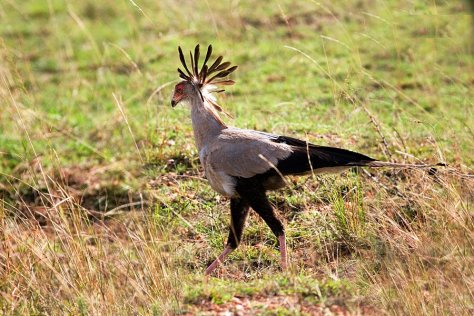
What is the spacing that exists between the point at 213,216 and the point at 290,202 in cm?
56

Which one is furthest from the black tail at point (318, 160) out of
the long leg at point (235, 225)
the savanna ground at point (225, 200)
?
the savanna ground at point (225, 200)

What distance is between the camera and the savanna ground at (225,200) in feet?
16.2

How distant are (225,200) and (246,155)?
123cm

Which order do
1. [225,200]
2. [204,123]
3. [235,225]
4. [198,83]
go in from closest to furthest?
[235,225], [204,123], [198,83], [225,200]

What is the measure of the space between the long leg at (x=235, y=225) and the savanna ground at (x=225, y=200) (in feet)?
0.29

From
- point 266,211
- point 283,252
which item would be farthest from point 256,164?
point 283,252

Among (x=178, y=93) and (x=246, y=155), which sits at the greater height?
(x=178, y=93)

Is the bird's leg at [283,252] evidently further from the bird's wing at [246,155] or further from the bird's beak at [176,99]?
the bird's beak at [176,99]

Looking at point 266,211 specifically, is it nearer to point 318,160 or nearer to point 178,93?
point 318,160

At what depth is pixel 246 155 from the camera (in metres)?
5.23

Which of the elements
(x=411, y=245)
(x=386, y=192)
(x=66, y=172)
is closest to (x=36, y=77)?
(x=66, y=172)

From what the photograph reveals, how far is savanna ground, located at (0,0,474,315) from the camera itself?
16.2ft

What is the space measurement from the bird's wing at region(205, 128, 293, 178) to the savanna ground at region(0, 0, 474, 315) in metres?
0.61

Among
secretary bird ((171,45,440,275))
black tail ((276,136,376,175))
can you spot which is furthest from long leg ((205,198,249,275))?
black tail ((276,136,376,175))
